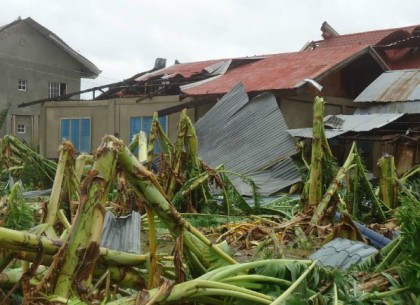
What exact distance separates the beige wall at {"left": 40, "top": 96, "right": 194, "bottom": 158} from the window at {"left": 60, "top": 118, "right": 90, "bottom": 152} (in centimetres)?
15

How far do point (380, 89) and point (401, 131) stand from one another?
2372mm

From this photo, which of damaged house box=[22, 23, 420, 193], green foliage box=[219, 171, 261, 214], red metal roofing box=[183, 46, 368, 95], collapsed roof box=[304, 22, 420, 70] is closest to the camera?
green foliage box=[219, 171, 261, 214]

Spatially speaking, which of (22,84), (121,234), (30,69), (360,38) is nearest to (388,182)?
(121,234)

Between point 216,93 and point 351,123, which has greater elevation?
point 216,93

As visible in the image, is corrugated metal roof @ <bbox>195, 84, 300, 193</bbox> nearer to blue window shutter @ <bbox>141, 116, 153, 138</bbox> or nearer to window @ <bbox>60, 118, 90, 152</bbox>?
blue window shutter @ <bbox>141, 116, 153, 138</bbox>

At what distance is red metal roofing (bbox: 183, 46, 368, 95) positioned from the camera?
51.6ft

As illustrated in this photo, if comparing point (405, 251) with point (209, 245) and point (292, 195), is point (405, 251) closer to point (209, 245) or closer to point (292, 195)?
point (209, 245)

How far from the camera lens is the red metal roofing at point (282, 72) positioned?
15.7 metres

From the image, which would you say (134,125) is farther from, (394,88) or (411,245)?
(411,245)

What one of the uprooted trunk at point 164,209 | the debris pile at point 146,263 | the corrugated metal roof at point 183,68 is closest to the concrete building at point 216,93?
the corrugated metal roof at point 183,68

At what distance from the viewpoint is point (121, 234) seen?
3941 millimetres

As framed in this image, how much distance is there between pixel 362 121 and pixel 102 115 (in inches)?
345

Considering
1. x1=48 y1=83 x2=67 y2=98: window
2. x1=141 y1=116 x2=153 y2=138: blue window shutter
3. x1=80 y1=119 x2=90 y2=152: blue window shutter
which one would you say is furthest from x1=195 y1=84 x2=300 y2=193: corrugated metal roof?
x1=48 y1=83 x2=67 y2=98: window

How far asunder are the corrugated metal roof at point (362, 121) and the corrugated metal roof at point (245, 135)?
4.06 feet
